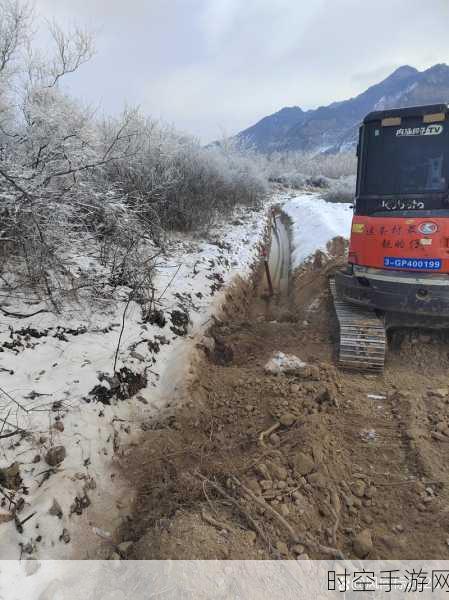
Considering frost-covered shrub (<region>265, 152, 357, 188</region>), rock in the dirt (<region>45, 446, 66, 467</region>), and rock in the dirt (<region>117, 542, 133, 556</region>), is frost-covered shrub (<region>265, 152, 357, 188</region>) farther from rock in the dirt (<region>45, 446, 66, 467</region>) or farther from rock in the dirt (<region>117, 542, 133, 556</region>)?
rock in the dirt (<region>117, 542, 133, 556</region>)

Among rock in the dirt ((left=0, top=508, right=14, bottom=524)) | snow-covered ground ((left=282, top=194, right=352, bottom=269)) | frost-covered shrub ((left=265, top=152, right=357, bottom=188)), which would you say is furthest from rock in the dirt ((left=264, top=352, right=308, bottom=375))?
frost-covered shrub ((left=265, top=152, right=357, bottom=188))

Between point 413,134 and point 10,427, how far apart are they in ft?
18.7

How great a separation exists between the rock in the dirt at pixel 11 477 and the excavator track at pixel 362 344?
3811 millimetres

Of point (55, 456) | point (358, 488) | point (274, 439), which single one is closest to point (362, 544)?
point (358, 488)

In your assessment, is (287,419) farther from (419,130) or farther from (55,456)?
(419,130)

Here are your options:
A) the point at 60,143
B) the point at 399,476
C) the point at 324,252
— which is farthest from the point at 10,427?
the point at 324,252

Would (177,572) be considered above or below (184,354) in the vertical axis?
below

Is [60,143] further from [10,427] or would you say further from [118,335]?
[10,427]

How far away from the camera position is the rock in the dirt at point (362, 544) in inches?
99.5

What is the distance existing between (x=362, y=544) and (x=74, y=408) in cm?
265

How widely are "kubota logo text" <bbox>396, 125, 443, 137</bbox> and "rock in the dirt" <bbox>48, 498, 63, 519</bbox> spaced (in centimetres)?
563

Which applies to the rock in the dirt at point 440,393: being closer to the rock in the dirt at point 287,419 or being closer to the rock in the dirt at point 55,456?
the rock in the dirt at point 287,419

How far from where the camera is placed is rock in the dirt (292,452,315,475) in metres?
3.07

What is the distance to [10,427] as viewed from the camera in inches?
126
